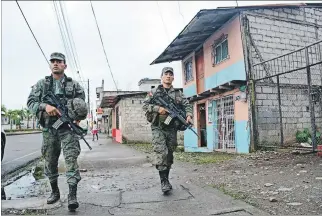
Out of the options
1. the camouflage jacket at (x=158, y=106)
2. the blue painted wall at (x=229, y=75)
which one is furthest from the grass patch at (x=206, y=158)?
the camouflage jacket at (x=158, y=106)

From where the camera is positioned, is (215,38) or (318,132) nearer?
(318,132)

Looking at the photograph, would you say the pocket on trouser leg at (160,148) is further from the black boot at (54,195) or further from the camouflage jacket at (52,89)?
the black boot at (54,195)

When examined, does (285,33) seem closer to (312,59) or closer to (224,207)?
(312,59)

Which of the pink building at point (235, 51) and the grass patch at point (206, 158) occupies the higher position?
the pink building at point (235, 51)

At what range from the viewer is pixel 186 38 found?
11891mm

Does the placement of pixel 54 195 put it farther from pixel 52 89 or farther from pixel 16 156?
pixel 16 156

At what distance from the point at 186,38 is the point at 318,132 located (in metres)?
5.65

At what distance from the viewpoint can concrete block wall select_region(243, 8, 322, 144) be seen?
930cm

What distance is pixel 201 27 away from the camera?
10.9m

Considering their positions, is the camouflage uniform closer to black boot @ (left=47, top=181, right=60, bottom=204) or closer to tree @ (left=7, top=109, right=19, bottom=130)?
black boot @ (left=47, top=181, right=60, bottom=204)

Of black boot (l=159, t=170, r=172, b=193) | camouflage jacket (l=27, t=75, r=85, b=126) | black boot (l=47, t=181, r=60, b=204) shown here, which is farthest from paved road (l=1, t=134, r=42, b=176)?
black boot (l=159, t=170, r=172, b=193)

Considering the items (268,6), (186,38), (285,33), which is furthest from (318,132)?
(186,38)

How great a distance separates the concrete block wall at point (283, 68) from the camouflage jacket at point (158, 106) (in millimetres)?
5316

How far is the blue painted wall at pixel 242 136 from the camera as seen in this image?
30.8ft
